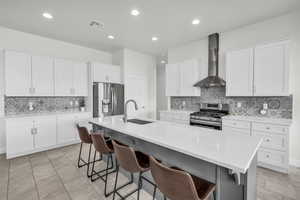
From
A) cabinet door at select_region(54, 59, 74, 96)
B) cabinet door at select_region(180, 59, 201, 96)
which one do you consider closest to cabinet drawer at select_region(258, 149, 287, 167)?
cabinet door at select_region(180, 59, 201, 96)

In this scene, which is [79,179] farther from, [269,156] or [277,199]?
[269,156]

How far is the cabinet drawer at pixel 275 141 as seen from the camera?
98.3 inches

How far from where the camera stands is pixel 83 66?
4.33m

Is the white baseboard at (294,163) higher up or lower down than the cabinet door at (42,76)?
lower down

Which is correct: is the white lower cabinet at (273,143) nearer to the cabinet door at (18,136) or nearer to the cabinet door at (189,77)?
the cabinet door at (189,77)

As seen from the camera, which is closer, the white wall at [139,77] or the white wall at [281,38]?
the white wall at [281,38]

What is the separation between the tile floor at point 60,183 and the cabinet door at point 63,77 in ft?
5.88

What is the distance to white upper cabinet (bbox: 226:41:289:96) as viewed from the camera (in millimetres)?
2637

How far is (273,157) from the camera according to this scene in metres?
2.60

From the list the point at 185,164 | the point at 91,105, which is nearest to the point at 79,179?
the point at 185,164

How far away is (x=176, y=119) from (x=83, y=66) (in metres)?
3.19

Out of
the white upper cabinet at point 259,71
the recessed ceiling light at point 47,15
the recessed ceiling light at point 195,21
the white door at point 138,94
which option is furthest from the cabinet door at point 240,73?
the recessed ceiling light at point 47,15

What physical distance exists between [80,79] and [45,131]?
1.65 meters

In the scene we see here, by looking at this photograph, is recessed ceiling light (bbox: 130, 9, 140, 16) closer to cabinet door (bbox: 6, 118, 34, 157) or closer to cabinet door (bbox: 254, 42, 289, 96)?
cabinet door (bbox: 254, 42, 289, 96)
